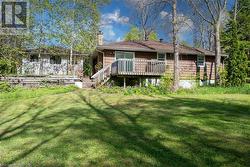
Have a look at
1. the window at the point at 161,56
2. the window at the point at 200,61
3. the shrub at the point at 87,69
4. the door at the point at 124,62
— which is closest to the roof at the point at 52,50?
the shrub at the point at 87,69

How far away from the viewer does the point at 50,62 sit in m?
44.3

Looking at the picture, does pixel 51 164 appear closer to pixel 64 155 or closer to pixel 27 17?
pixel 64 155

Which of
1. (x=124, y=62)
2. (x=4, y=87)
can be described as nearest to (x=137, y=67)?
(x=124, y=62)

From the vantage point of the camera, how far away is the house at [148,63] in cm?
2877

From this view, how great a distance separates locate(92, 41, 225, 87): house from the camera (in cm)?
2877

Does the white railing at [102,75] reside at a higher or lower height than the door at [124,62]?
lower

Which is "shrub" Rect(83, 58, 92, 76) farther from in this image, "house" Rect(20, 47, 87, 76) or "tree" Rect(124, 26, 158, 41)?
"tree" Rect(124, 26, 158, 41)

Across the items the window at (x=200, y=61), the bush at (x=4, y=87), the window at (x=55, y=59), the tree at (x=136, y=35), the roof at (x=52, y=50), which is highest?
the tree at (x=136, y=35)

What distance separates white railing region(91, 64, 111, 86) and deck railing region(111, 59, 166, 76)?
1.46ft

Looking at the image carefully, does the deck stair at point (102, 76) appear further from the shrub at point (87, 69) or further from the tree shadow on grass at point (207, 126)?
the shrub at point (87, 69)

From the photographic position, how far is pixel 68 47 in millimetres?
42844

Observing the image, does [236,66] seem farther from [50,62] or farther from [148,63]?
[50,62]

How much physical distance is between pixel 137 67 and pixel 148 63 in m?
1.04

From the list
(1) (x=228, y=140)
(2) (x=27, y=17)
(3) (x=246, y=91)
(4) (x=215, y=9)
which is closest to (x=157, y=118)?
(1) (x=228, y=140)
